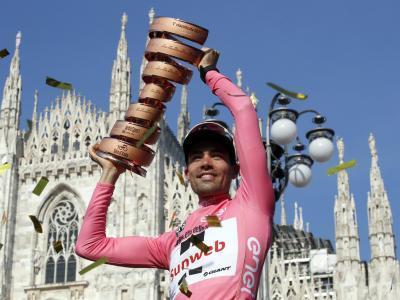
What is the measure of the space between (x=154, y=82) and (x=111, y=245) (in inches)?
28.2

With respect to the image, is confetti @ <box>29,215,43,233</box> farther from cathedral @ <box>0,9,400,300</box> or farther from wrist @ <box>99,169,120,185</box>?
cathedral @ <box>0,9,400,300</box>

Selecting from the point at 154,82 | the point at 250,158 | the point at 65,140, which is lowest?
the point at 250,158

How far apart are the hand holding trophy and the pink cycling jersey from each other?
0.16m

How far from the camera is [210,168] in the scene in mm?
3191

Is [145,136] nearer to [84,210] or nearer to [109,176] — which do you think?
[109,176]

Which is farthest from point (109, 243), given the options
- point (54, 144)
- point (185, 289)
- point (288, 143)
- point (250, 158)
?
point (54, 144)

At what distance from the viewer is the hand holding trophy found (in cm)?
335

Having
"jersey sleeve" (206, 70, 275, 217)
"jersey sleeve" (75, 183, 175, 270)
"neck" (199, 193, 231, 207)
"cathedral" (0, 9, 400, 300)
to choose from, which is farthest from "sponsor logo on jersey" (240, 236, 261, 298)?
"cathedral" (0, 9, 400, 300)

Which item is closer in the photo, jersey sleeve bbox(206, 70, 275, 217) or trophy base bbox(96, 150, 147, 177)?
jersey sleeve bbox(206, 70, 275, 217)

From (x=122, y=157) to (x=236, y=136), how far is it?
0.55 metres

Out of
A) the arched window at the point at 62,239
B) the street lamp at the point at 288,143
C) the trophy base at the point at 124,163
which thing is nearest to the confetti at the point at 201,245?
the trophy base at the point at 124,163

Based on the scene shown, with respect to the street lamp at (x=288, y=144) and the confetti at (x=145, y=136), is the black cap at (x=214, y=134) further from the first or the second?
the street lamp at (x=288, y=144)

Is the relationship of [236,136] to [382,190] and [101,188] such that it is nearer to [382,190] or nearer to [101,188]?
[101,188]

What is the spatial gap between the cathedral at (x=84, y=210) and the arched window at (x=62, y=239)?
35 millimetres
